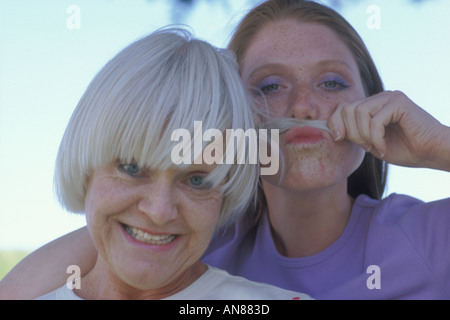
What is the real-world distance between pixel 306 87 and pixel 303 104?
3.6 inches

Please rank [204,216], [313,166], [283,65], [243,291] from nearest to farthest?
[204,216], [243,291], [313,166], [283,65]

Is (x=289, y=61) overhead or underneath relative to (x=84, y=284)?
overhead

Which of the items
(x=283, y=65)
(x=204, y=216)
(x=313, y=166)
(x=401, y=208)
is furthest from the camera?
(x=401, y=208)

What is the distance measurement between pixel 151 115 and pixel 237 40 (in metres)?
1.08

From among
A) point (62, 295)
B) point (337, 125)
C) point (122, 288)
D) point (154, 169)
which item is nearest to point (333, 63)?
point (337, 125)

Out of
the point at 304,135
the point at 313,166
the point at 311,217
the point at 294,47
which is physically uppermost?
the point at 294,47

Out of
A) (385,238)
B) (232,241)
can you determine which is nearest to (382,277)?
(385,238)

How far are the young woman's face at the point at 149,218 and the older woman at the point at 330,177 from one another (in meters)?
0.49

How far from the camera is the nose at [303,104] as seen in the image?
2.12 metres

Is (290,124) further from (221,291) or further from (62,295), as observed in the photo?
(62,295)

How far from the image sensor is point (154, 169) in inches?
66.5

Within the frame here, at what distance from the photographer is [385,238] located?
221cm

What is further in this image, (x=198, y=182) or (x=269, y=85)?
(x=269, y=85)
